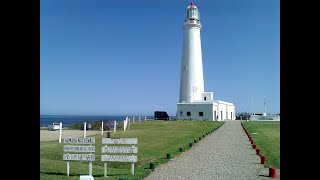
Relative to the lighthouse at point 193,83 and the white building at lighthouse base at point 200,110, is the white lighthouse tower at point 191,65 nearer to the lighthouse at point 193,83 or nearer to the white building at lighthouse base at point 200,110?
the lighthouse at point 193,83

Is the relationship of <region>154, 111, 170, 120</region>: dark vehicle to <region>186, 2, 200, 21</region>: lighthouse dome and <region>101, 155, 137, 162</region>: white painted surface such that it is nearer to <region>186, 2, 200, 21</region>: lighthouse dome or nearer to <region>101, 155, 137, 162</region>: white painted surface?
<region>186, 2, 200, 21</region>: lighthouse dome

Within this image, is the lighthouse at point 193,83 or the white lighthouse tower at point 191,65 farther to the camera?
the white lighthouse tower at point 191,65

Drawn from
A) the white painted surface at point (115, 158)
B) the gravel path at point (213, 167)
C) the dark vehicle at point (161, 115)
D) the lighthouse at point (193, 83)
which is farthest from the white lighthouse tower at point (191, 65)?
the white painted surface at point (115, 158)

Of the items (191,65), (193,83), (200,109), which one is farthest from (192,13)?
(200,109)

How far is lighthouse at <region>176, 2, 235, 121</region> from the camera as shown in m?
52.9

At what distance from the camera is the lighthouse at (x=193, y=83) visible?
174ft

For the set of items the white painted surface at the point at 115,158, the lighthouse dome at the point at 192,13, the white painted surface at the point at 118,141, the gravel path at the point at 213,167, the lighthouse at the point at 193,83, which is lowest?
the gravel path at the point at 213,167
